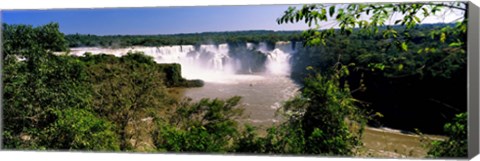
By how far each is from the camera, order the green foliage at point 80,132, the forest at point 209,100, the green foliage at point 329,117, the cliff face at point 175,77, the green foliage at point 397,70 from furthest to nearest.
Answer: the green foliage at point 80,132, the cliff face at point 175,77, the green foliage at point 329,117, the forest at point 209,100, the green foliage at point 397,70

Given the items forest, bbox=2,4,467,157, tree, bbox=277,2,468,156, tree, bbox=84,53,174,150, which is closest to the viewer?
tree, bbox=277,2,468,156

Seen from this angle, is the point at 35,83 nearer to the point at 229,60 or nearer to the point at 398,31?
the point at 229,60

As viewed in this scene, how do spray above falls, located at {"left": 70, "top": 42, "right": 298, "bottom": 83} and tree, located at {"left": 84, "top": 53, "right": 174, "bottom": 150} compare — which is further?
tree, located at {"left": 84, "top": 53, "right": 174, "bottom": 150}

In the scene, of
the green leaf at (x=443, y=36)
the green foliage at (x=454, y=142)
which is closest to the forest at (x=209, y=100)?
the green foliage at (x=454, y=142)

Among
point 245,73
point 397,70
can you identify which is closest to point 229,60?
point 245,73

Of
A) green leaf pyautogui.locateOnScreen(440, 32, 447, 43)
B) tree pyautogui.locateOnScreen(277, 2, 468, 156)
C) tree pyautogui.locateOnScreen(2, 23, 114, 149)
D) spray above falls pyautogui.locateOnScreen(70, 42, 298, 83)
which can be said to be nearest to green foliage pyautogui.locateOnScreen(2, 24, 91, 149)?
tree pyautogui.locateOnScreen(2, 23, 114, 149)

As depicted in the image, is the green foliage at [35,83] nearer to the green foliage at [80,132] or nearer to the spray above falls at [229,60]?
the green foliage at [80,132]

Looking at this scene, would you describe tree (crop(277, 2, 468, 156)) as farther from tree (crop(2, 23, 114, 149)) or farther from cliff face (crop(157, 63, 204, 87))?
tree (crop(2, 23, 114, 149))
